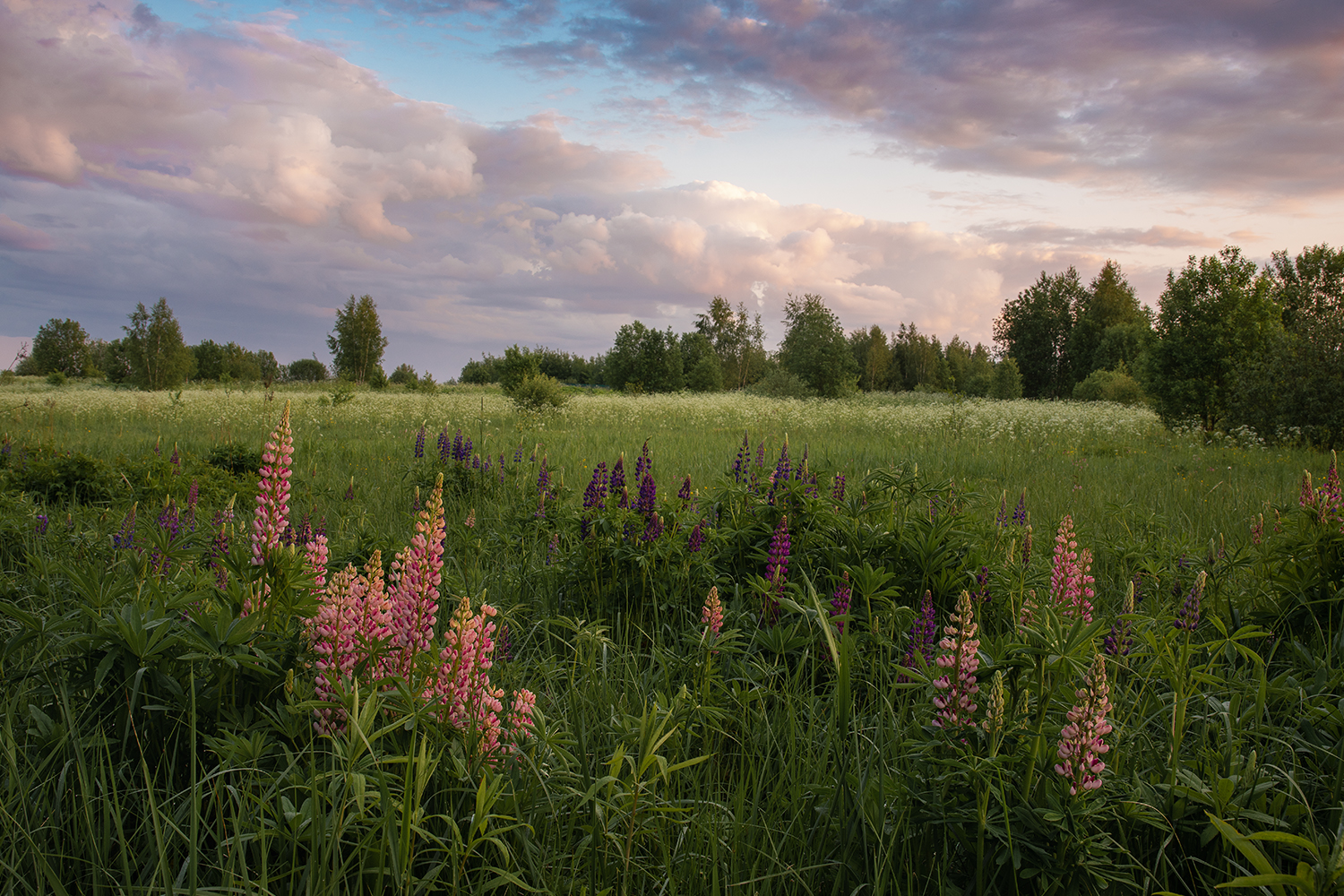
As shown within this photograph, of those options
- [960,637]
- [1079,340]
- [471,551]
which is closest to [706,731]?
[960,637]

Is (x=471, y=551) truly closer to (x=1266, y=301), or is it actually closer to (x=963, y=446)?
(x=963, y=446)

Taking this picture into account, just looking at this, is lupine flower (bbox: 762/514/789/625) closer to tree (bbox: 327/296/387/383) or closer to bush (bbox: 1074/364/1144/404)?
bush (bbox: 1074/364/1144/404)

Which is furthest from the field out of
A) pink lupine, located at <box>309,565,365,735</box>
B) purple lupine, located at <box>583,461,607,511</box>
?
purple lupine, located at <box>583,461,607,511</box>

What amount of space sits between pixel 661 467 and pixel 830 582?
550cm

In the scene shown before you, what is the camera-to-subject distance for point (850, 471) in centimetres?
832

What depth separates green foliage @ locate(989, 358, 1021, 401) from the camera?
201ft

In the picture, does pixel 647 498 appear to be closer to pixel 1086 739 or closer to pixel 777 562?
pixel 777 562

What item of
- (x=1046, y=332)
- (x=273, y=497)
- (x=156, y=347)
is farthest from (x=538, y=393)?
(x=1046, y=332)

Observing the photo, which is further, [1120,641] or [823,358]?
[823,358]

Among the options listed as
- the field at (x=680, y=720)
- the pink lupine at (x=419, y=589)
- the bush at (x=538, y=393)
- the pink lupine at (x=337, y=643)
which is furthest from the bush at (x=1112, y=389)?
the pink lupine at (x=337, y=643)

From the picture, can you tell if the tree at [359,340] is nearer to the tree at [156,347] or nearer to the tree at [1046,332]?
the tree at [156,347]

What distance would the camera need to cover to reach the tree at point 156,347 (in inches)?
1831

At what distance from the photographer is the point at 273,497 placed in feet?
6.07

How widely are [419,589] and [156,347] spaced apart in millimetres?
59140
